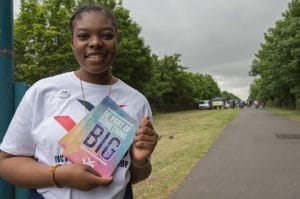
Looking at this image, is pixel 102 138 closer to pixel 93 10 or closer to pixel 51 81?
pixel 51 81

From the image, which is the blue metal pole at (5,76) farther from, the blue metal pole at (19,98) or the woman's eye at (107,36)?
the woman's eye at (107,36)

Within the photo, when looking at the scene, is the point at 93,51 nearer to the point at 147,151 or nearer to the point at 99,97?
the point at 99,97

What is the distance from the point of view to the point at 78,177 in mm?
2098

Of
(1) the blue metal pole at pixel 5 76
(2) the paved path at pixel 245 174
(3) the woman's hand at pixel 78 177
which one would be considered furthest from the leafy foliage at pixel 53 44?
(3) the woman's hand at pixel 78 177

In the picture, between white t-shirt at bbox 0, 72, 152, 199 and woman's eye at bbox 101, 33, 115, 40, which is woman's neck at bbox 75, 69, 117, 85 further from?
woman's eye at bbox 101, 33, 115, 40

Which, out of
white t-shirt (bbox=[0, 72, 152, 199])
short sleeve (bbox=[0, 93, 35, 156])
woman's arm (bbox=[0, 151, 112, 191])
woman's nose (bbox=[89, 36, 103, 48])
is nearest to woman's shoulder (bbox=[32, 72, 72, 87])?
white t-shirt (bbox=[0, 72, 152, 199])

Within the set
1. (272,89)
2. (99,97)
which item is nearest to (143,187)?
(99,97)

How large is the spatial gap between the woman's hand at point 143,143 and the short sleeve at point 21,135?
1.45 feet

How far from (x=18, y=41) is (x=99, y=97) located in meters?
31.2

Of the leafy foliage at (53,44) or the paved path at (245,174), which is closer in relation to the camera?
the paved path at (245,174)

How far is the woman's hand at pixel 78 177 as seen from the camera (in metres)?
2.10

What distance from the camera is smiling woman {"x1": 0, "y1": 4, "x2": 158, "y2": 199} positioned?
2.16 m

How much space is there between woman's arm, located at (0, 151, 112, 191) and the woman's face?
1.51ft

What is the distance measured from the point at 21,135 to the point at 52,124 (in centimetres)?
14
